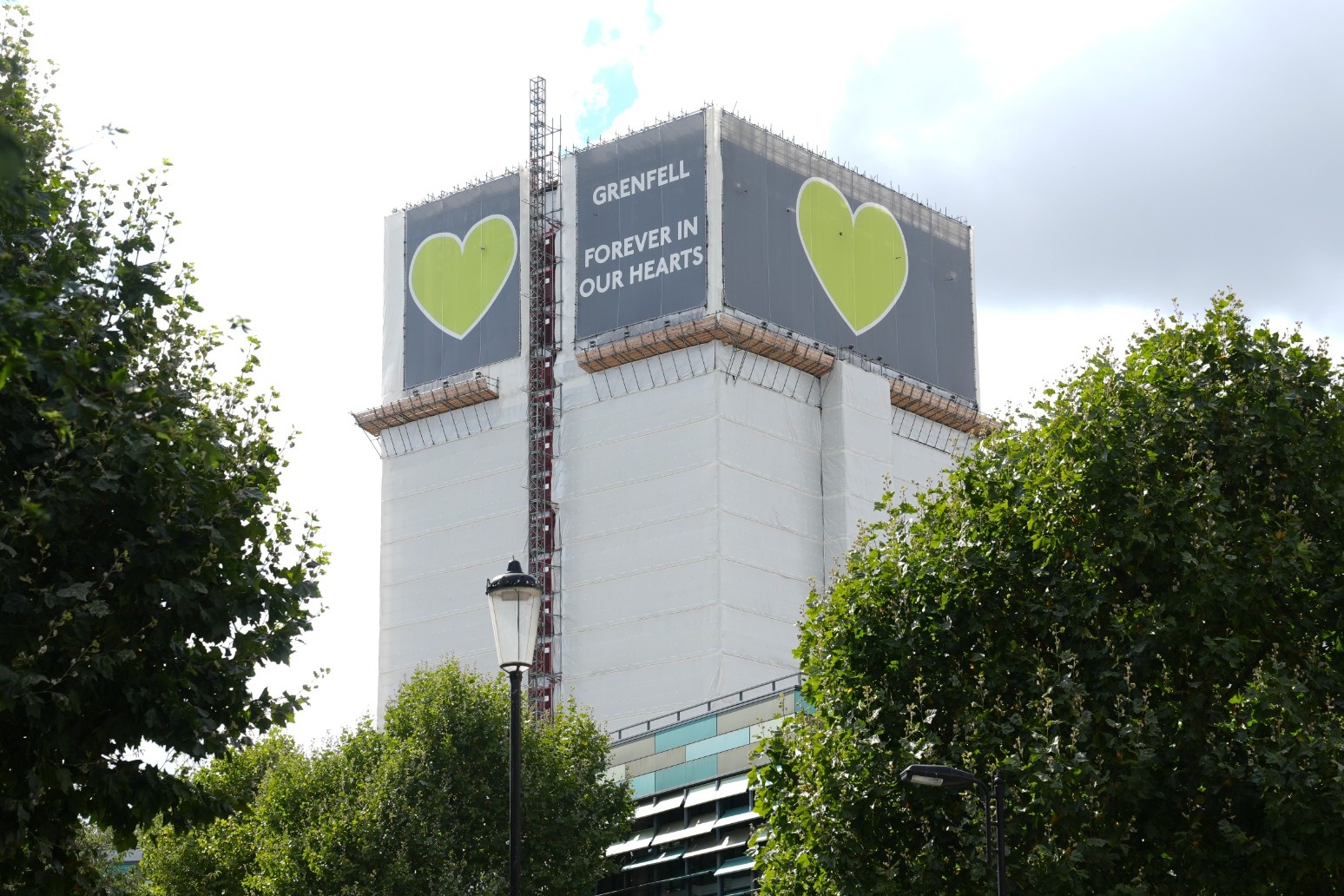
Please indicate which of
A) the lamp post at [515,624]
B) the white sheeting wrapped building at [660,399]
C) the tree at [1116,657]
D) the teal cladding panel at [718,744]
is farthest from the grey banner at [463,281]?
the lamp post at [515,624]

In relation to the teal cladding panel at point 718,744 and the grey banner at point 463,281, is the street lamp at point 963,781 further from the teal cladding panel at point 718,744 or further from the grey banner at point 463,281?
the grey banner at point 463,281

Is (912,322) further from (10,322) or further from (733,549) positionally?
(10,322)

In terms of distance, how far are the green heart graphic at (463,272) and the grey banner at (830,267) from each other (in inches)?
619

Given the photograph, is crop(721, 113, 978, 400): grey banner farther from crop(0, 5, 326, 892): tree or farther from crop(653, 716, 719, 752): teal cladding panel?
crop(0, 5, 326, 892): tree

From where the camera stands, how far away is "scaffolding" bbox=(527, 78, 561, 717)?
106 metres

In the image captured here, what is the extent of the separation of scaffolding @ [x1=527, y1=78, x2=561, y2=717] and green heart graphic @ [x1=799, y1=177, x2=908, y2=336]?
1555 centimetres

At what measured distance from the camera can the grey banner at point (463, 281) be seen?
380 feet

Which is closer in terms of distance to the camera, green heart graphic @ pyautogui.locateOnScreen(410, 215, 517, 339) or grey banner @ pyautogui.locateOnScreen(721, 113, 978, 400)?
grey banner @ pyautogui.locateOnScreen(721, 113, 978, 400)

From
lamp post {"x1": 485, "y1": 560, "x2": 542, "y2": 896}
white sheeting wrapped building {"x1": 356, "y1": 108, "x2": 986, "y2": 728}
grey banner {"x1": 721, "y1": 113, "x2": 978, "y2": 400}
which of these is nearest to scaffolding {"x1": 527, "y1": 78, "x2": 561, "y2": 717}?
white sheeting wrapped building {"x1": 356, "y1": 108, "x2": 986, "y2": 728}

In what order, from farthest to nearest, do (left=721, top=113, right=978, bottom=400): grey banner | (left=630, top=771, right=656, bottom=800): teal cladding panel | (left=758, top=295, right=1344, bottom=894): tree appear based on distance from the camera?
(left=721, top=113, right=978, bottom=400): grey banner, (left=630, top=771, right=656, bottom=800): teal cladding panel, (left=758, top=295, right=1344, bottom=894): tree

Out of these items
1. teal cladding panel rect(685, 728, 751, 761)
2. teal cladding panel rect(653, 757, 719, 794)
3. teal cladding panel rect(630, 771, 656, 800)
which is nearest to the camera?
teal cladding panel rect(685, 728, 751, 761)

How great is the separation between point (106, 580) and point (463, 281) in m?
101

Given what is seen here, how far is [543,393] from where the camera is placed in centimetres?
11262

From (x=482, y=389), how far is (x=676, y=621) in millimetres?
21139
